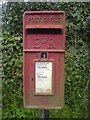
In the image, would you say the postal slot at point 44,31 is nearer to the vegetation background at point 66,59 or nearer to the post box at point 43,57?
the post box at point 43,57

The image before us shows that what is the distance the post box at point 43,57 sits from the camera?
294cm

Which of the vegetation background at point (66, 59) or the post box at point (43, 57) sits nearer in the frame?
the post box at point (43, 57)

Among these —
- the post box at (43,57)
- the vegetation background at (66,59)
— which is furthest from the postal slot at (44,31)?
the vegetation background at (66,59)

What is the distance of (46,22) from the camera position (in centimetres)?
295

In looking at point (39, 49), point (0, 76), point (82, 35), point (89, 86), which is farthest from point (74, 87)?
point (39, 49)

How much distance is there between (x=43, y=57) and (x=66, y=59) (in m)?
1.42

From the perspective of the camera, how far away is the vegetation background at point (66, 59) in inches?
171

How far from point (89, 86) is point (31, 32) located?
180cm

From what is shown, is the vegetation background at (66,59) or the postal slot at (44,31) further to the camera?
the vegetation background at (66,59)

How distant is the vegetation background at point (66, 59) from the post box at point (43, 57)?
4.46ft

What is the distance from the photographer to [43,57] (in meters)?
2.94

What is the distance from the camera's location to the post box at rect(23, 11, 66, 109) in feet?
9.63

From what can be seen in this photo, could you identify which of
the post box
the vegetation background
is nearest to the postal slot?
the post box

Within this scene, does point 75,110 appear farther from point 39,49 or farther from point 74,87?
point 39,49
